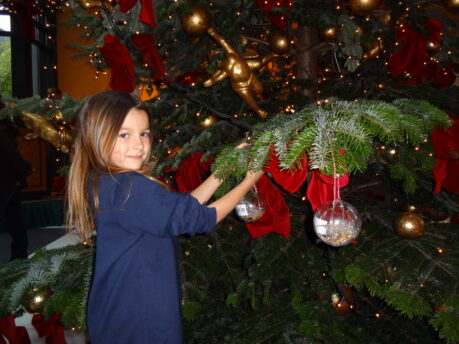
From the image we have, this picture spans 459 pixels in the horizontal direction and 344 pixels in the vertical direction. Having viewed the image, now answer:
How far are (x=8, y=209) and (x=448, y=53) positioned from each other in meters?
3.60

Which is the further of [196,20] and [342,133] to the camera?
[196,20]

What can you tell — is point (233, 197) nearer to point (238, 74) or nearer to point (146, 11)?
point (238, 74)

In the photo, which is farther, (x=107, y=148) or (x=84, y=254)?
(x=84, y=254)

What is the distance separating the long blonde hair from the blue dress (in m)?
0.05

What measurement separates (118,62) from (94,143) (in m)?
0.46

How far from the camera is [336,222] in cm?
76

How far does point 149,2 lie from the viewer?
1.24m

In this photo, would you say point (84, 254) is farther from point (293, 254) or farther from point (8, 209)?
point (8, 209)

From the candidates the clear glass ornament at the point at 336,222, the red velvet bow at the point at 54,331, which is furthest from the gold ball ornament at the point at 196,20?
the red velvet bow at the point at 54,331

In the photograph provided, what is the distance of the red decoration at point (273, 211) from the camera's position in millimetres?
1122

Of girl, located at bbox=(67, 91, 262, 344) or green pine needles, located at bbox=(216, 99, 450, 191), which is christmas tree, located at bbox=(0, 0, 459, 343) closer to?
green pine needles, located at bbox=(216, 99, 450, 191)

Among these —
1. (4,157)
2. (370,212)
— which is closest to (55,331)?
(370,212)

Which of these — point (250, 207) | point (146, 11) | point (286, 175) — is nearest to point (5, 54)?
point (146, 11)

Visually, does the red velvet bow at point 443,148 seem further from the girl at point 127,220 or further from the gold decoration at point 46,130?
the gold decoration at point 46,130
